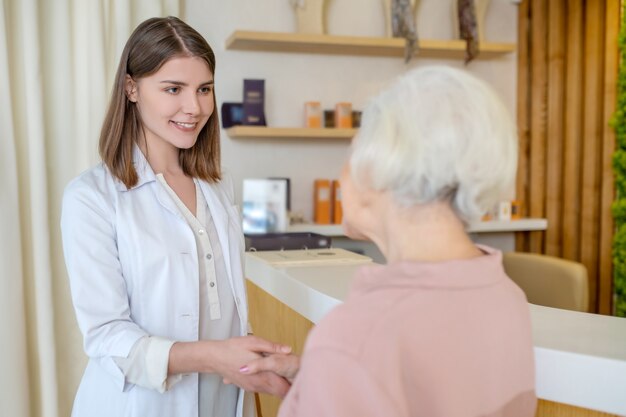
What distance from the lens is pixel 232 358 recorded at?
140 centimetres

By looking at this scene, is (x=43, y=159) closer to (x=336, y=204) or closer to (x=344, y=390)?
(x=336, y=204)

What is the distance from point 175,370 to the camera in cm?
146

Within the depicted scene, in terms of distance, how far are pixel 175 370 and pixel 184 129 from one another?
611 millimetres

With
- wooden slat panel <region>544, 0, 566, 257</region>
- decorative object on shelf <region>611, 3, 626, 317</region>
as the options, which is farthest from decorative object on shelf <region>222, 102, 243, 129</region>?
decorative object on shelf <region>611, 3, 626, 317</region>

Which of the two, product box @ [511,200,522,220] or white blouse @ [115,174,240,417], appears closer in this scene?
white blouse @ [115,174,240,417]

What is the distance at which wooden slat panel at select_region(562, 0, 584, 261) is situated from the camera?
4.28 metres

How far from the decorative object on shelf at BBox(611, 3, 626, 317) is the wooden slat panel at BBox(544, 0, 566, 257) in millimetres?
563

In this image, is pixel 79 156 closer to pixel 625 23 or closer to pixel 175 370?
pixel 175 370

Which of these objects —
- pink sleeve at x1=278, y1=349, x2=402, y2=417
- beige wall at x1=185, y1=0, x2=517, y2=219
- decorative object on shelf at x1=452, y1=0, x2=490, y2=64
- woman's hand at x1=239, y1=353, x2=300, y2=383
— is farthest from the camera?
decorative object on shelf at x1=452, y1=0, x2=490, y2=64

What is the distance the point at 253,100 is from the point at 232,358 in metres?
2.81

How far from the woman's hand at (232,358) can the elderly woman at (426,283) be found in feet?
1.58

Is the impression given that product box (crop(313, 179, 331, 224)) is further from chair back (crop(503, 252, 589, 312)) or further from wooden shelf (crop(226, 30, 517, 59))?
chair back (crop(503, 252, 589, 312))

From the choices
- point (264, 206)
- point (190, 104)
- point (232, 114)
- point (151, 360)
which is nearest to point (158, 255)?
point (151, 360)

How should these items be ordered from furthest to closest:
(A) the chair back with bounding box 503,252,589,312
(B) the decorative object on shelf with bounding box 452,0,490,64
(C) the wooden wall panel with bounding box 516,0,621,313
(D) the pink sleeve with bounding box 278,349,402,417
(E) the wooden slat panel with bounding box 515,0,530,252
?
(E) the wooden slat panel with bounding box 515,0,530,252 → (B) the decorative object on shelf with bounding box 452,0,490,64 → (C) the wooden wall panel with bounding box 516,0,621,313 → (A) the chair back with bounding box 503,252,589,312 → (D) the pink sleeve with bounding box 278,349,402,417
